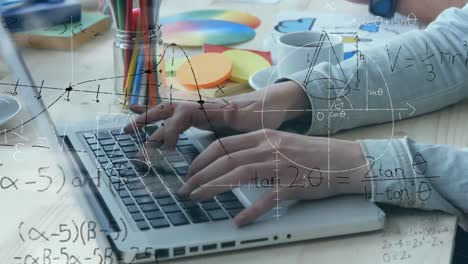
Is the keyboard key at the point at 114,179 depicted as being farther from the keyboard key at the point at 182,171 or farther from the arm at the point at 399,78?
the arm at the point at 399,78

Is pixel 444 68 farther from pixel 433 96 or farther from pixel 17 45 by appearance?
pixel 17 45

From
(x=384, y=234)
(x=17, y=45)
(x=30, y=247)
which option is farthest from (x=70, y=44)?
(x=384, y=234)

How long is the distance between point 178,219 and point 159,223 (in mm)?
14

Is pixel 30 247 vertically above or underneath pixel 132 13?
underneath

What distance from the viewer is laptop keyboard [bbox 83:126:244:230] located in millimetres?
507

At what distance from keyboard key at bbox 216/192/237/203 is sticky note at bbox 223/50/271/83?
19 cm

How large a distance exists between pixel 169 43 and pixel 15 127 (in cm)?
19

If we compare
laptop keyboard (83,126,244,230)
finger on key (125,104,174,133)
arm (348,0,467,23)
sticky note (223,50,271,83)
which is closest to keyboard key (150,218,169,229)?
laptop keyboard (83,126,244,230)

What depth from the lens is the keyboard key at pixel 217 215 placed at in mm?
507

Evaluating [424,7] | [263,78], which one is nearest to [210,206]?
[263,78]

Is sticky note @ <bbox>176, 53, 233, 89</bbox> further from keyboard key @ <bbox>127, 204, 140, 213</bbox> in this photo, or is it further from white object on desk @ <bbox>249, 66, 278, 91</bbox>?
keyboard key @ <bbox>127, 204, 140, 213</bbox>

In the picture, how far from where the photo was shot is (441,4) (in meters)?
0.81

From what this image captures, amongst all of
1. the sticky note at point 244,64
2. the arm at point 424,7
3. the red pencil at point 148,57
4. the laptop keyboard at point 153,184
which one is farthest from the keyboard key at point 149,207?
the arm at point 424,7

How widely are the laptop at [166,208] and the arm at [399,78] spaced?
0.09 m
